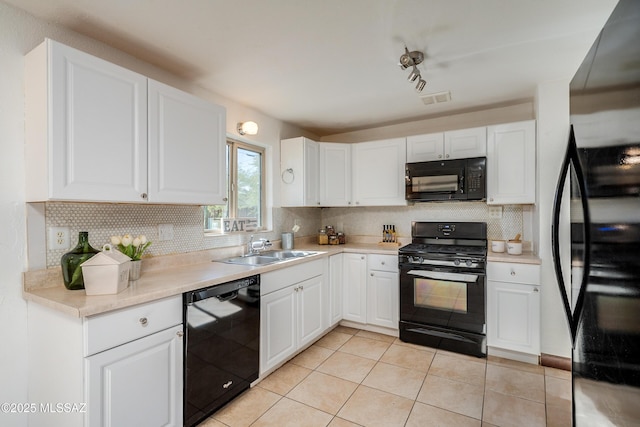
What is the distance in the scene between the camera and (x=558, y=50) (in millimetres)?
2008

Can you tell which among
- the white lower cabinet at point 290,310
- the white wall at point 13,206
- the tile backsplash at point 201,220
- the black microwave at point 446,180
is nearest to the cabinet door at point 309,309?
the white lower cabinet at point 290,310

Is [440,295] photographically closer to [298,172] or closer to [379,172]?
[379,172]

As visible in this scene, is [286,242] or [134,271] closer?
[134,271]

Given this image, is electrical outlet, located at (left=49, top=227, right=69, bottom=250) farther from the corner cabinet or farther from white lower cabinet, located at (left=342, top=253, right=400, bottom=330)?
white lower cabinet, located at (left=342, top=253, right=400, bottom=330)

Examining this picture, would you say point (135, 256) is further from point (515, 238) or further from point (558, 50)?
point (515, 238)

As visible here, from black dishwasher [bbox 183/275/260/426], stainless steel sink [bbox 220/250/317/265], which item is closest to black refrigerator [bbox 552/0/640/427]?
black dishwasher [bbox 183/275/260/426]

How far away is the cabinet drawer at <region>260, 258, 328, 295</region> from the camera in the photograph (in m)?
2.27

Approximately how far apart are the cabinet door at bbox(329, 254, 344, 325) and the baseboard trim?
1779 millimetres

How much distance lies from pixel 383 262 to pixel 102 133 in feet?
8.20

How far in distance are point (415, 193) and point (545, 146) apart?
112cm

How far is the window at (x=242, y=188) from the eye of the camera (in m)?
A: 2.79

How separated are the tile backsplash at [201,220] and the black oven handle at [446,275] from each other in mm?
748

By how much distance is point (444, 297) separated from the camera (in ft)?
9.08

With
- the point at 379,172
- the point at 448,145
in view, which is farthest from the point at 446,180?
the point at 379,172
